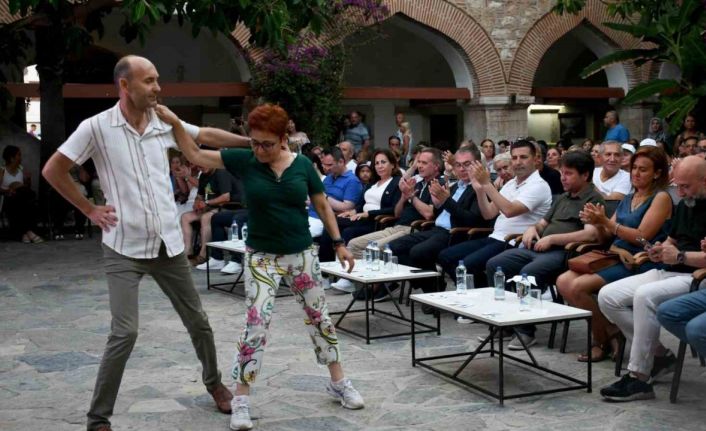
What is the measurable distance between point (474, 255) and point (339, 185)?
122 inches

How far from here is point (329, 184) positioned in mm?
10625

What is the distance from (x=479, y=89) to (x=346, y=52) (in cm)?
330

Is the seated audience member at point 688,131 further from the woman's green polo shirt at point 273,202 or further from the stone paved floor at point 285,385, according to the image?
the woman's green polo shirt at point 273,202

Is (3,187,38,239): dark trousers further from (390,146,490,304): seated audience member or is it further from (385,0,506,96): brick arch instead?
(385,0,506,96): brick arch

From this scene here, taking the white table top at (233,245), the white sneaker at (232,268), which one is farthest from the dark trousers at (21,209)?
the white table top at (233,245)

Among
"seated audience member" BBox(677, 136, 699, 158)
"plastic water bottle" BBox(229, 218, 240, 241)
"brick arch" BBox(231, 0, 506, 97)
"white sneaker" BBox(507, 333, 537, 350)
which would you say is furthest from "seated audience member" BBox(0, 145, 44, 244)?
"white sneaker" BBox(507, 333, 537, 350)

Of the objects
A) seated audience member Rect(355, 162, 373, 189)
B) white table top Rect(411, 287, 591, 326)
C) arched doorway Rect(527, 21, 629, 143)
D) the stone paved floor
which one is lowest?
the stone paved floor

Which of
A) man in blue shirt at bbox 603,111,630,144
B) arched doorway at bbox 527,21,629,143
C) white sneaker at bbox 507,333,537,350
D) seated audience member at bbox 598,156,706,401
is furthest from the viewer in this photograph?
arched doorway at bbox 527,21,629,143

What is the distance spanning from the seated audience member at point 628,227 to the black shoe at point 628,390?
0.82 m

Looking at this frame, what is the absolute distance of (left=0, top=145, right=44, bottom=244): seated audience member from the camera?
45.6 feet

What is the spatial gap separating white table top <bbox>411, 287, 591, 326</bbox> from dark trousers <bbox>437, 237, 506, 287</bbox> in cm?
123

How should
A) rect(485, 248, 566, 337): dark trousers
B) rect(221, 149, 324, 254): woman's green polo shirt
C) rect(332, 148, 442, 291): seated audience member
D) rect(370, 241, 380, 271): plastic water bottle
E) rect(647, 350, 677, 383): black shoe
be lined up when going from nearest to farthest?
rect(221, 149, 324, 254): woman's green polo shirt → rect(647, 350, 677, 383): black shoe → rect(485, 248, 566, 337): dark trousers → rect(370, 241, 380, 271): plastic water bottle → rect(332, 148, 442, 291): seated audience member

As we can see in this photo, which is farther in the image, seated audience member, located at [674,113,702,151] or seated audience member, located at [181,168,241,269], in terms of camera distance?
seated audience member, located at [674,113,702,151]

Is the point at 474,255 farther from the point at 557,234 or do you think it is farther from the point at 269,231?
the point at 269,231
